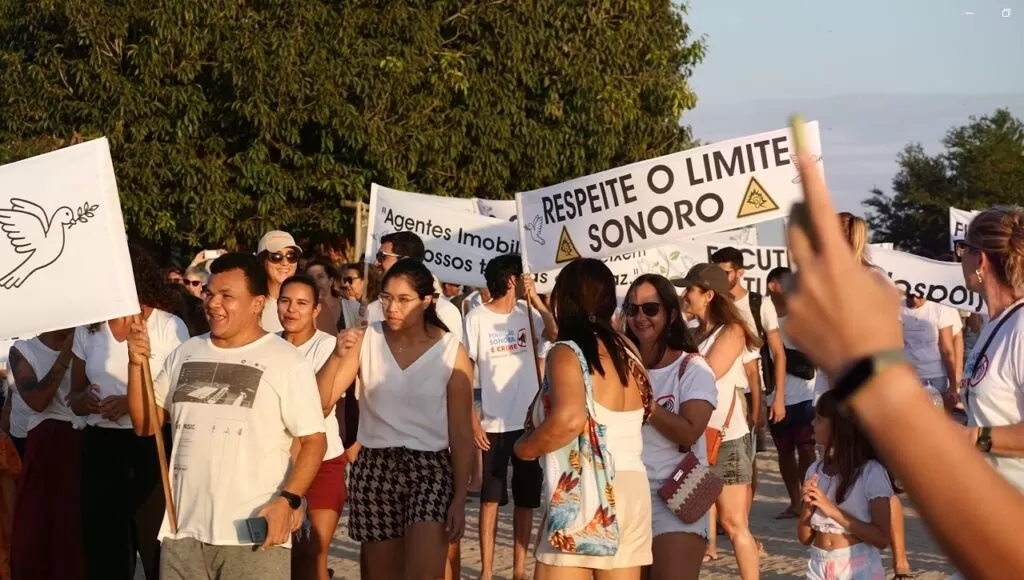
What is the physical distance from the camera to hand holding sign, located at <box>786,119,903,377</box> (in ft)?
5.08

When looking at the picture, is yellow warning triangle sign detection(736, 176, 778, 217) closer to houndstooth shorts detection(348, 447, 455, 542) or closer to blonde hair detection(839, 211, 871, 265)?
blonde hair detection(839, 211, 871, 265)

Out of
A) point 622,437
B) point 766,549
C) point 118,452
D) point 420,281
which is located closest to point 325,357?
point 420,281

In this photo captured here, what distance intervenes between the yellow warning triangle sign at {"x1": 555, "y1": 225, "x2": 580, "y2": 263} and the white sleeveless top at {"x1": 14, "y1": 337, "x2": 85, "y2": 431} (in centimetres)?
390

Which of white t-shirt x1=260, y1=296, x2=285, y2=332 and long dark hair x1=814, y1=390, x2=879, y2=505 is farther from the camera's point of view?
white t-shirt x1=260, y1=296, x2=285, y2=332

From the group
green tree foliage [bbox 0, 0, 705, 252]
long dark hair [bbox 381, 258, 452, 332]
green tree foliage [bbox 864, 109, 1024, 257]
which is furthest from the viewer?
green tree foliage [bbox 864, 109, 1024, 257]

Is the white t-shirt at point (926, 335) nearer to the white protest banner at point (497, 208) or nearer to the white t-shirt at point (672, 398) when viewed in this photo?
the white protest banner at point (497, 208)

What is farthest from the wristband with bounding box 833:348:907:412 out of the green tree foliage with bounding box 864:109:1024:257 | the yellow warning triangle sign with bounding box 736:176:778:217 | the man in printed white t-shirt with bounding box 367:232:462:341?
the green tree foliage with bounding box 864:109:1024:257

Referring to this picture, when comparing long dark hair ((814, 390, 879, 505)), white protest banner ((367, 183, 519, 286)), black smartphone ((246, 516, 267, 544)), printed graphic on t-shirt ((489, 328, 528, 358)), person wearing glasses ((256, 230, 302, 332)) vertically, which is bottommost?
black smartphone ((246, 516, 267, 544))

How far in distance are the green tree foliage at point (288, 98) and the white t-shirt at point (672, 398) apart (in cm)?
1701

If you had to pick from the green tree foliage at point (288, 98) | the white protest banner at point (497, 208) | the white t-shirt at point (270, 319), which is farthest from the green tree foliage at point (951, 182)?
the white t-shirt at point (270, 319)

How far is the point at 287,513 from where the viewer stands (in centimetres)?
566

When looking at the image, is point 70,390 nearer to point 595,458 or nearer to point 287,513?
point 287,513

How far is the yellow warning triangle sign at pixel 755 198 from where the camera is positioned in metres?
9.88

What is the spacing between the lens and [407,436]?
6816mm
